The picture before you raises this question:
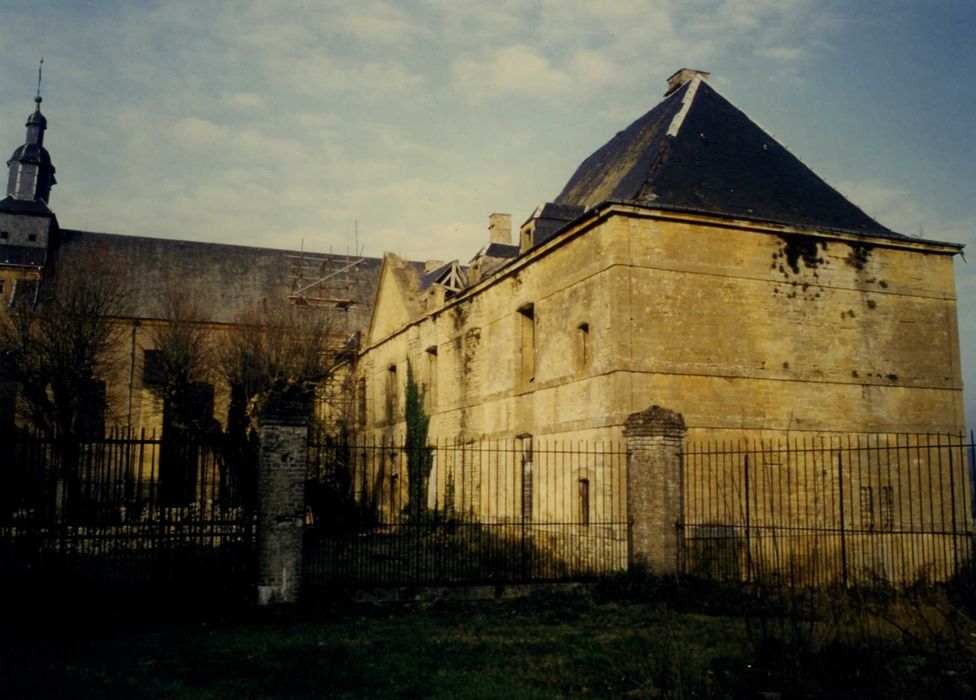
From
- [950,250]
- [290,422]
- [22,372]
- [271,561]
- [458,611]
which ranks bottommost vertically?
[458,611]

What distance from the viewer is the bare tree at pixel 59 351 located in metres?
26.3

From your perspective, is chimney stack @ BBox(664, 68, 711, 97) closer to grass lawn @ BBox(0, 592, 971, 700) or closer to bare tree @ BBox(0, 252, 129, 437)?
grass lawn @ BBox(0, 592, 971, 700)

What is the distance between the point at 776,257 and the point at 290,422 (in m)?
10.6

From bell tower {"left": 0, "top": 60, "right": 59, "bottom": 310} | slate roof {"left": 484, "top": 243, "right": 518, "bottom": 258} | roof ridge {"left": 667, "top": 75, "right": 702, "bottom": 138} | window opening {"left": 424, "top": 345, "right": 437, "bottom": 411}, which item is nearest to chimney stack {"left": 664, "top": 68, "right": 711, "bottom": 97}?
roof ridge {"left": 667, "top": 75, "right": 702, "bottom": 138}

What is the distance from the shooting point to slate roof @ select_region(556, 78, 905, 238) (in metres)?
16.8

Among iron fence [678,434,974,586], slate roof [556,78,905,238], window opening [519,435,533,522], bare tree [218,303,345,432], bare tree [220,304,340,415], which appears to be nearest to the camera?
iron fence [678,434,974,586]

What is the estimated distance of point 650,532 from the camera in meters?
12.6

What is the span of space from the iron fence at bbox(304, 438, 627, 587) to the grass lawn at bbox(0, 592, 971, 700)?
149 cm

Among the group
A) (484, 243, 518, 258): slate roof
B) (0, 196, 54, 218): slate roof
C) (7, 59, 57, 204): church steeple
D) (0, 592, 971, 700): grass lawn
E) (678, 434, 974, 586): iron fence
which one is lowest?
(0, 592, 971, 700): grass lawn

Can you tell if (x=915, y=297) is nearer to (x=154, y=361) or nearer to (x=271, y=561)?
(x=271, y=561)

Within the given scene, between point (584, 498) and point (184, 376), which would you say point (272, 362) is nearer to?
point (184, 376)

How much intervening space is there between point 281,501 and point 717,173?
11.8 metres

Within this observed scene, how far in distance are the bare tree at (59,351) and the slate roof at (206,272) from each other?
9.03 m

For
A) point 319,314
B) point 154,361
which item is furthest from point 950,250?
point 154,361
